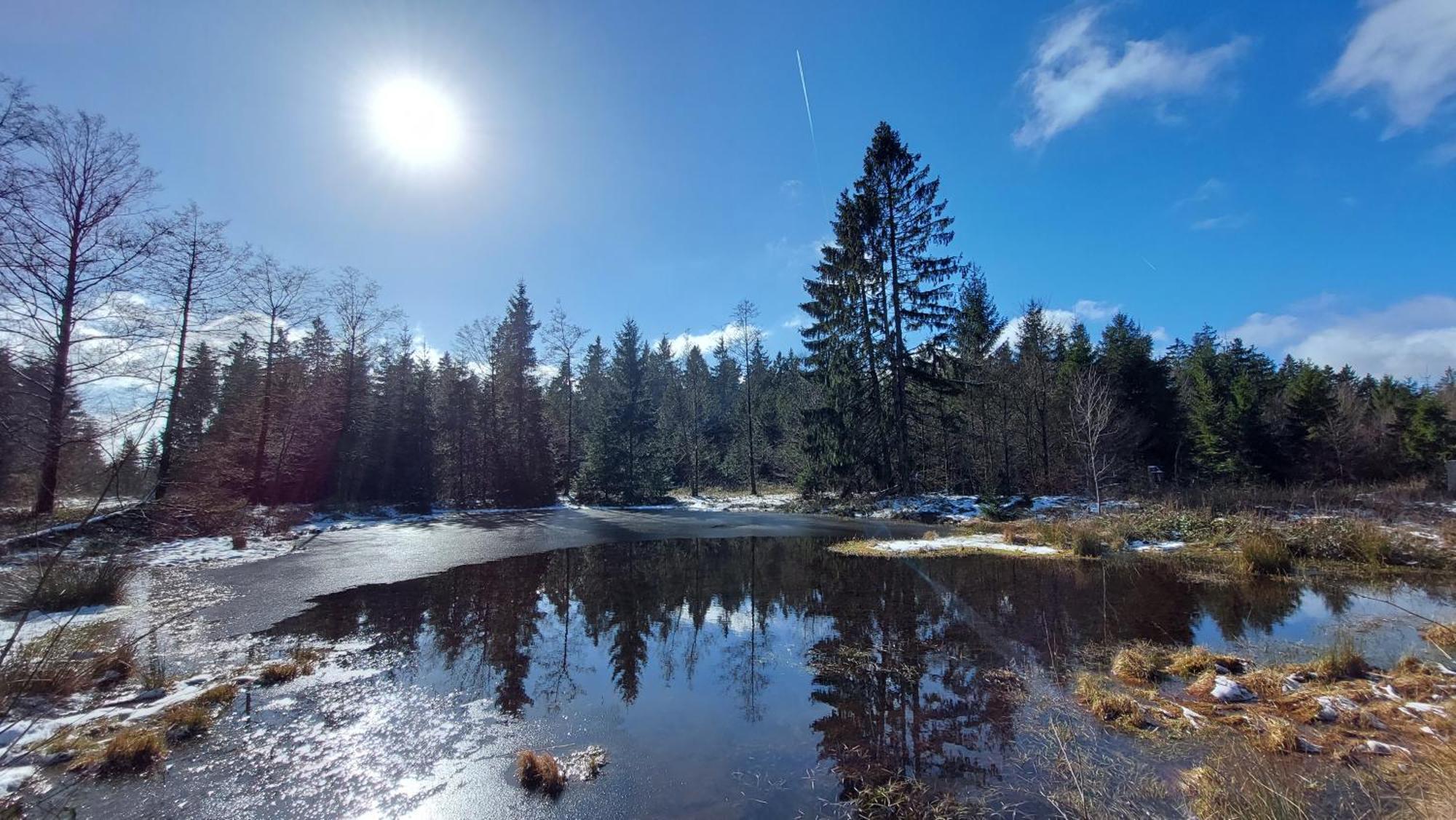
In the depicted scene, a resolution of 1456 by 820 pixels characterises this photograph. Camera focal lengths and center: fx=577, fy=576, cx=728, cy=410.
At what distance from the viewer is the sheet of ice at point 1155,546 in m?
14.1

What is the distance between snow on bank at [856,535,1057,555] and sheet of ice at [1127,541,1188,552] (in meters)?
2.04

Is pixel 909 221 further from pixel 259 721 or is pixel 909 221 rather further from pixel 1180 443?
pixel 259 721

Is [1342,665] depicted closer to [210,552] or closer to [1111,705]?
[1111,705]

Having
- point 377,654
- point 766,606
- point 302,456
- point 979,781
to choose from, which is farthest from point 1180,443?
point 302,456

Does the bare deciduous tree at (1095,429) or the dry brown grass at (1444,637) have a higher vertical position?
the bare deciduous tree at (1095,429)

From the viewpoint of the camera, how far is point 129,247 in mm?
6980

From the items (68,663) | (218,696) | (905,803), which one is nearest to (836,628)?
(905,803)

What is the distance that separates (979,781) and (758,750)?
1.74m

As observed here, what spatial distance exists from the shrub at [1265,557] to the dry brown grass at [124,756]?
53.4 ft

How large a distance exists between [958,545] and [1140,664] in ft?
32.3

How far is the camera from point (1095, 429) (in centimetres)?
1970

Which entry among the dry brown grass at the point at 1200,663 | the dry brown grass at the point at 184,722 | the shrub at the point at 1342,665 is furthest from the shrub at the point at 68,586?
the shrub at the point at 1342,665

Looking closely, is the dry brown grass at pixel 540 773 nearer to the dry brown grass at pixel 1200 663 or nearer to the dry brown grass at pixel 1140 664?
the dry brown grass at pixel 1140 664

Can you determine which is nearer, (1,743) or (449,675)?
(1,743)
